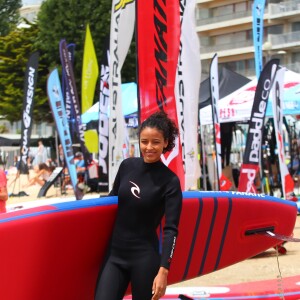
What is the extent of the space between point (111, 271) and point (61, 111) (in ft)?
A: 31.5

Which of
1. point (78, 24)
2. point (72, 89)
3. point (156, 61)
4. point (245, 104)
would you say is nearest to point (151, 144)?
point (156, 61)

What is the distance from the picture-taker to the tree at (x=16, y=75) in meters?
38.2

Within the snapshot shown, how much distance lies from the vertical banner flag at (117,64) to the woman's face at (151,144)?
3.79m

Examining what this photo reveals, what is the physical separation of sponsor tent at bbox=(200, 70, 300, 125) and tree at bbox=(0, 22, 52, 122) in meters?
25.1

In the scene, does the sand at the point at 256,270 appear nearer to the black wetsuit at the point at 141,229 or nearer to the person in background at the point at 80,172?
the black wetsuit at the point at 141,229

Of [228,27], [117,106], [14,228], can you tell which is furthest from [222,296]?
[228,27]

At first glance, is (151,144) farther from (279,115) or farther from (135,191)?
(279,115)

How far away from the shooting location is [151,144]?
3191mm

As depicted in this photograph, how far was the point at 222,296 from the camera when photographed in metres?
5.20

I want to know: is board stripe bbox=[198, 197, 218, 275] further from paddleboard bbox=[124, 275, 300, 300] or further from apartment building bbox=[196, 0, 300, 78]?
apartment building bbox=[196, 0, 300, 78]

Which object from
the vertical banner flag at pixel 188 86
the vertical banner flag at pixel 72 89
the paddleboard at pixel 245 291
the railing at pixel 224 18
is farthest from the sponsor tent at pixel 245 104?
the railing at pixel 224 18

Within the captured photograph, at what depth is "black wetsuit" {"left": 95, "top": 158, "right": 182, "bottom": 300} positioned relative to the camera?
10.2 ft

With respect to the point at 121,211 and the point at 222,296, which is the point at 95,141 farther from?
the point at 121,211

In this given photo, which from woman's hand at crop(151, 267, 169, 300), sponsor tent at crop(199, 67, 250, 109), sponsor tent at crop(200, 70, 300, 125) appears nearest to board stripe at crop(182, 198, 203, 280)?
woman's hand at crop(151, 267, 169, 300)
